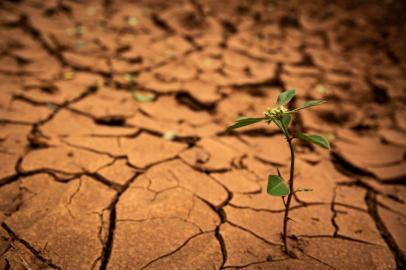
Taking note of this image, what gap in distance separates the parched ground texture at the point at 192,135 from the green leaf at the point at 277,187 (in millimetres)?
381

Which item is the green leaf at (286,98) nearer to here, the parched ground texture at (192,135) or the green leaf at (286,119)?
the green leaf at (286,119)

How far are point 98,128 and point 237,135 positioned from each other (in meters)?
0.96

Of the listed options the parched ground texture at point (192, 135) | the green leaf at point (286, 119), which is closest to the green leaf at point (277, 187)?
the green leaf at point (286, 119)

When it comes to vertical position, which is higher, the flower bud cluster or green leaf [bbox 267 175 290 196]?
the flower bud cluster

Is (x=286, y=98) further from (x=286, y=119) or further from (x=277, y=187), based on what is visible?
(x=277, y=187)

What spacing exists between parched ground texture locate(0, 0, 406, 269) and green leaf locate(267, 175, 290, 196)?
0.38 m

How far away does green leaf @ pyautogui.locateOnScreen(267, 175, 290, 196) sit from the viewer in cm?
102

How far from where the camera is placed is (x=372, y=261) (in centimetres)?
129

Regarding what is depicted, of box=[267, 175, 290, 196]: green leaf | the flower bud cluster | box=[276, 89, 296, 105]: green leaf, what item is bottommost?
box=[267, 175, 290, 196]: green leaf

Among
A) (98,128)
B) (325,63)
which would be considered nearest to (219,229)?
(98,128)

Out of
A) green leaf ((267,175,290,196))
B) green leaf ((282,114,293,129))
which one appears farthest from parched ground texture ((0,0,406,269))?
green leaf ((282,114,293,129))

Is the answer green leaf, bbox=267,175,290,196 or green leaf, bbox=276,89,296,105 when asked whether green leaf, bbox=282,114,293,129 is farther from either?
green leaf, bbox=267,175,290,196

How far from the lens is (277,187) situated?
105 cm

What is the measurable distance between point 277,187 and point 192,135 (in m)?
1.09
